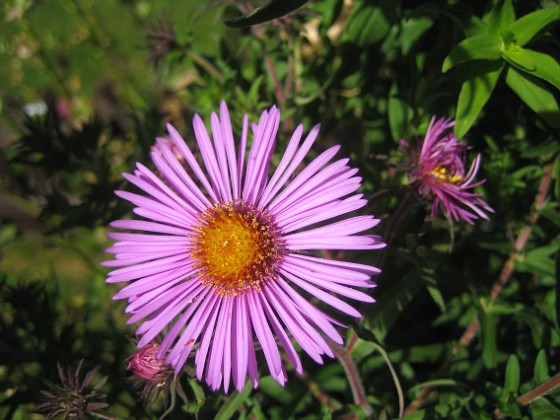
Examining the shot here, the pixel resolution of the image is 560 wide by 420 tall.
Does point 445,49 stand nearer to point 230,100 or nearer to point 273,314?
point 230,100

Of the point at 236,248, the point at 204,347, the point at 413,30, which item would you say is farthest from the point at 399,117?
the point at 204,347

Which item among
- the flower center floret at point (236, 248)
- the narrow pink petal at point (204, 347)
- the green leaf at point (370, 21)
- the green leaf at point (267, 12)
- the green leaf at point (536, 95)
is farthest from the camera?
the green leaf at point (370, 21)

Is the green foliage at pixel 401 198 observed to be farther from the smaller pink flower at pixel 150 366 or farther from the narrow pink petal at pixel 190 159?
the narrow pink petal at pixel 190 159

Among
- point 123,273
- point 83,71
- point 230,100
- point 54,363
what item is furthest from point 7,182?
point 83,71

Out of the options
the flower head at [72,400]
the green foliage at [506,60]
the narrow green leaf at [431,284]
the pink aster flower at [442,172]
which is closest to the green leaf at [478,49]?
the green foliage at [506,60]

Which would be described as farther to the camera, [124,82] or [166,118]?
[124,82]
